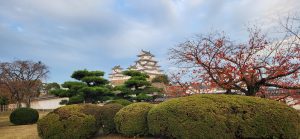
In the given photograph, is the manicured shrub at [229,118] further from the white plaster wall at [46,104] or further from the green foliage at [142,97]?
the white plaster wall at [46,104]

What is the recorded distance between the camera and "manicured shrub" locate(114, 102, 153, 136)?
373 inches

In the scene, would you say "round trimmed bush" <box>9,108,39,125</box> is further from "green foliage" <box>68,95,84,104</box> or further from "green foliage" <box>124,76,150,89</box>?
"green foliage" <box>124,76,150,89</box>

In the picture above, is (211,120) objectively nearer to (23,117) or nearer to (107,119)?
(107,119)

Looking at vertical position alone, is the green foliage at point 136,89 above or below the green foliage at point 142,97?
above

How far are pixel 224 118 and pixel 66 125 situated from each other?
5.06 m

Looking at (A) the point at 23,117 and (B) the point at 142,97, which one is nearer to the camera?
(A) the point at 23,117

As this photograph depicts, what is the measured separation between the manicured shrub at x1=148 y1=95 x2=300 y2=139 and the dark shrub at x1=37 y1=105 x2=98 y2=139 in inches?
118

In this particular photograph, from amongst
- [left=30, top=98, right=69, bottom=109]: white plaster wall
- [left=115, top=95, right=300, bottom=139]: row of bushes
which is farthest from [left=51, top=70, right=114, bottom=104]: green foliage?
[left=30, top=98, right=69, bottom=109]: white plaster wall

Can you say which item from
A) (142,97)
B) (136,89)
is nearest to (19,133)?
(142,97)

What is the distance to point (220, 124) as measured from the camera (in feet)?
24.8

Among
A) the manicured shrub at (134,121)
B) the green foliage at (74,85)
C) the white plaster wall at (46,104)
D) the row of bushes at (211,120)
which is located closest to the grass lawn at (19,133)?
the row of bushes at (211,120)

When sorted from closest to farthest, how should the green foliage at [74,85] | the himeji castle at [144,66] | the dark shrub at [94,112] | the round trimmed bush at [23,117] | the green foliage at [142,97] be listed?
1. the dark shrub at [94,112]
2. the round trimmed bush at [23,117]
3. the green foliage at [74,85]
4. the green foliage at [142,97]
5. the himeji castle at [144,66]

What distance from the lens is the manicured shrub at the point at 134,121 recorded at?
31.1 feet

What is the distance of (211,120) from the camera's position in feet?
24.8
